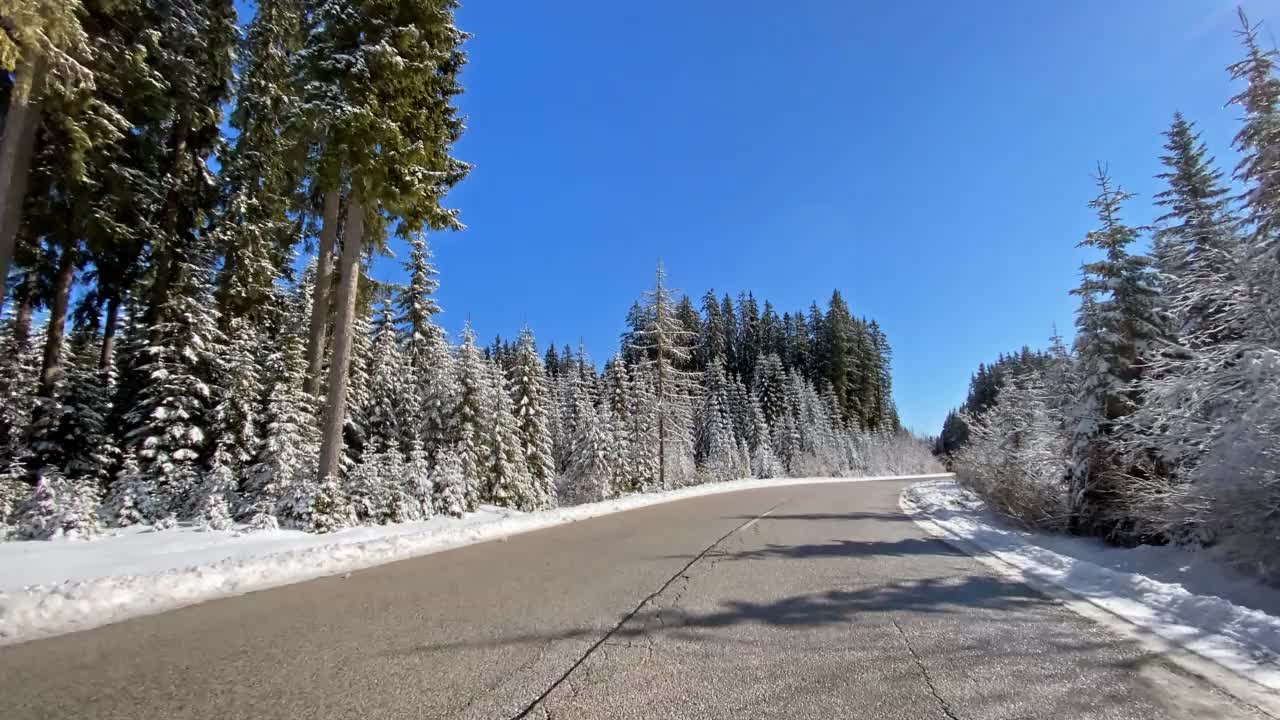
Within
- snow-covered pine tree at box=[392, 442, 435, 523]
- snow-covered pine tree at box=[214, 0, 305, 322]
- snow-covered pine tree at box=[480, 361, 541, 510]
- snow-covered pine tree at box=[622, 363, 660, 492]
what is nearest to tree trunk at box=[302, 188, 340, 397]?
snow-covered pine tree at box=[214, 0, 305, 322]

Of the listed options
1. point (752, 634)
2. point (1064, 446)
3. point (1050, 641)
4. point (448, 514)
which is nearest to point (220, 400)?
point (448, 514)

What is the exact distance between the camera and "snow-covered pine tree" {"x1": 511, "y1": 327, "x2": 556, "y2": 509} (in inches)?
1096

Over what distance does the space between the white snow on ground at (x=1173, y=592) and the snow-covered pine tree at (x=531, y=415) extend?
63.8 feet

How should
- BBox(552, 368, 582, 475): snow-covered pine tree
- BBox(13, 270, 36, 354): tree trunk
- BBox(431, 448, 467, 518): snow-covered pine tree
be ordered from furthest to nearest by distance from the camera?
BBox(552, 368, 582, 475): snow-covered pine tree → BBox(431, 448, 467, 518): snow-covered pine tree → BBox(13, 270, 36, 354): tree trunk

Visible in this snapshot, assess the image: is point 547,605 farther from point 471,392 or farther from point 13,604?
point 471,392

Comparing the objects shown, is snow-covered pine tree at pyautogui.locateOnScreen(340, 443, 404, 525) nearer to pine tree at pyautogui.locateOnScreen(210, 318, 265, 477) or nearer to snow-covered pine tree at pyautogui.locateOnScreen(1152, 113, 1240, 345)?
pine tree at pyautogui.locateOnScreen(210, 318, 265, 477)

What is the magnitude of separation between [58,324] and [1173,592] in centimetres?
2276

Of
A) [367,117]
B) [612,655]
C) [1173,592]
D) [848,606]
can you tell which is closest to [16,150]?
[367,117]

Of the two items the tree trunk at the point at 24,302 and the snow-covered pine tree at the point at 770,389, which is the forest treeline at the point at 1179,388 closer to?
the tree trunk at the point at 24,302

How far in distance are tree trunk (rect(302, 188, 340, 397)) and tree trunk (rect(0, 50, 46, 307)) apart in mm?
5098

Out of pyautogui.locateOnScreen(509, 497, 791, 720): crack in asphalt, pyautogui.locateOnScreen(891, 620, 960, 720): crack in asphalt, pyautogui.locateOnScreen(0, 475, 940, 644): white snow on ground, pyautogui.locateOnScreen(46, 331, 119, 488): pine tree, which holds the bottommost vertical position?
pyautogui.locateOnScreen(891, 620, 960, 720): crack in asphalt

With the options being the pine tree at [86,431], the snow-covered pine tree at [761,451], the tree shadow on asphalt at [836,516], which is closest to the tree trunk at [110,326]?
the pine tree at [86,431]

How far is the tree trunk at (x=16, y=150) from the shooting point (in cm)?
1008

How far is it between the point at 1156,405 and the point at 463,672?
1117 centimetres
